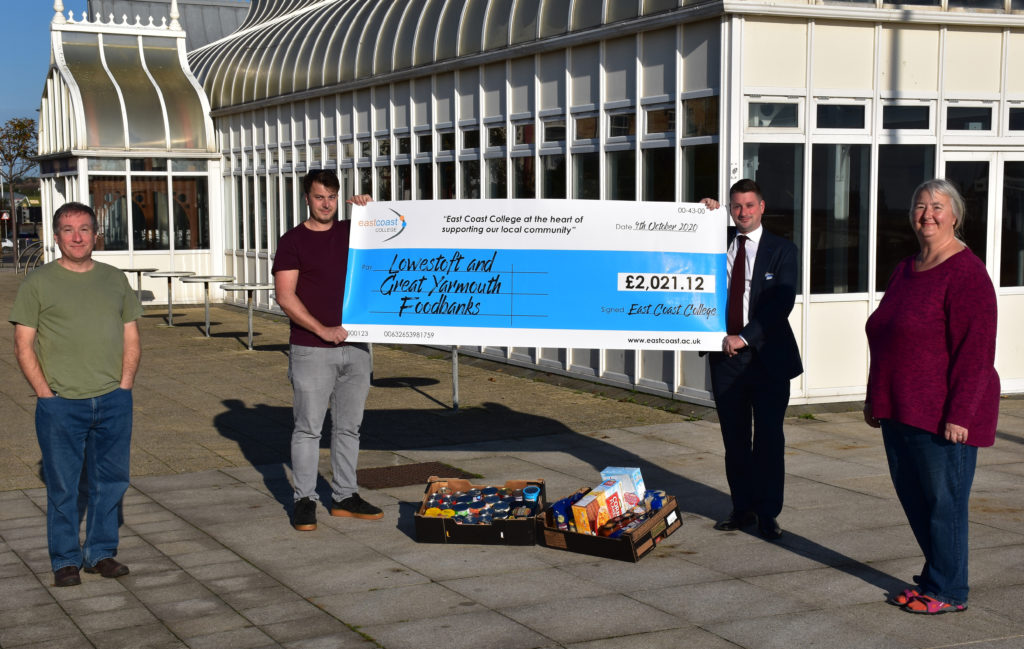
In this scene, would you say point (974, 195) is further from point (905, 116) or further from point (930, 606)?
point (930, 606)

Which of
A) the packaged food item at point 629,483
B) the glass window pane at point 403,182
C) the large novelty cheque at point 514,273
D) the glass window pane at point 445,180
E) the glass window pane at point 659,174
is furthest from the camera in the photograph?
the glass window pane at point 403,182

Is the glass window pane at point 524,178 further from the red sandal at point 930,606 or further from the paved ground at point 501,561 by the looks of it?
the red sandal at point 930,606

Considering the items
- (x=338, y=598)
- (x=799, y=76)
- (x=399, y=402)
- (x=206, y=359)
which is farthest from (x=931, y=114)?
(x=206, y=359)

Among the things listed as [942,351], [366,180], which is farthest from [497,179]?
[942,351]

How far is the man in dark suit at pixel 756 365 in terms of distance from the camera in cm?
688

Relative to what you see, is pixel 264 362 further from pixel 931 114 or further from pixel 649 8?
pixel 931 114

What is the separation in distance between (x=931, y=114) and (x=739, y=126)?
6.80 feet

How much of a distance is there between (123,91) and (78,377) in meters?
20.9

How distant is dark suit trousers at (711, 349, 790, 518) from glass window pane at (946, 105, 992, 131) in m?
6.20

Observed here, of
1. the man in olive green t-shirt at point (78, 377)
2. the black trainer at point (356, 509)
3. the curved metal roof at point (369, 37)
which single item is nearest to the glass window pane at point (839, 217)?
the curved metal roof at point (369, 37)

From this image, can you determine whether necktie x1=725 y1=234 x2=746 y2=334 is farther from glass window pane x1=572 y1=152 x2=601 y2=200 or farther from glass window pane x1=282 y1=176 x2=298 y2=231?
glass window pane x1=282 y1=176 x2=298 y2=231

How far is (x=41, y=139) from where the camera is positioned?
29.1 m

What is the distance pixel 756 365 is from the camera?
22.7 feet

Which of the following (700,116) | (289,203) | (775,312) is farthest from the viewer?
(289,203)
